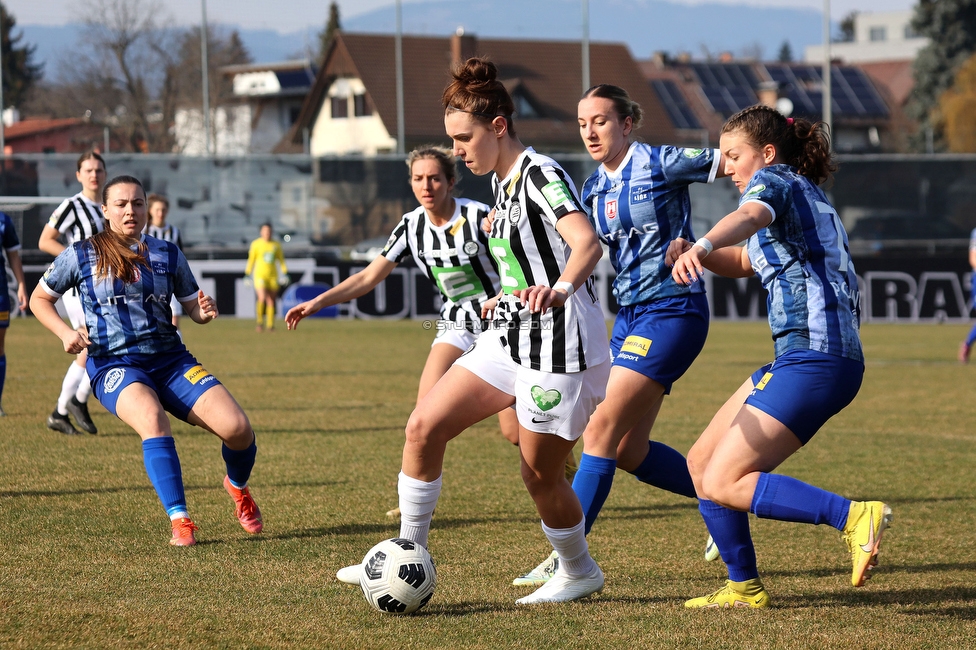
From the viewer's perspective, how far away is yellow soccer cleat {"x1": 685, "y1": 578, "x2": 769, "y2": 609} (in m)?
4.26

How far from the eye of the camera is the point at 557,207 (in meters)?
3.92

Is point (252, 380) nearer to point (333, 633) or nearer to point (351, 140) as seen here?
point (333, 633)

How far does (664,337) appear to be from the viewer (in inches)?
192

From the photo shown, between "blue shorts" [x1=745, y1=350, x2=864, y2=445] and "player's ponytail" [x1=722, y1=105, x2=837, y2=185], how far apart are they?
71 centimetres

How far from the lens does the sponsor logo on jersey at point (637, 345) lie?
16.0ft

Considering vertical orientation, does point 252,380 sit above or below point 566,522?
below

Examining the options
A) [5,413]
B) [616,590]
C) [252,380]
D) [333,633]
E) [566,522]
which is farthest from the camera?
[252,380]

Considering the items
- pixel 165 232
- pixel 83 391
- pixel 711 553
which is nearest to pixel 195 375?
pixel 711 553

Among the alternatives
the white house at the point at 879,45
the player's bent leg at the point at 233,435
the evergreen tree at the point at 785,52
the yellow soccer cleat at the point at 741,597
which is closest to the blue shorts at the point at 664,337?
the yellow soccer cleat at the point at 741,597

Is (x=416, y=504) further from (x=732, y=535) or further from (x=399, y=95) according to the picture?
(x=399, y=95)

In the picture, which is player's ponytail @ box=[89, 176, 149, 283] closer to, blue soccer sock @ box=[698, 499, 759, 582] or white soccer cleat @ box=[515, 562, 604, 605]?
white soccer cleat @ box=[515, 562, 604, 605]

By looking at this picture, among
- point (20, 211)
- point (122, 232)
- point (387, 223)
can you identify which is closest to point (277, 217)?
point (387, 223)

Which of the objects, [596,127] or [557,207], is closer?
[557,207]

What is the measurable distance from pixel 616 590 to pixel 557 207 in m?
1.66
